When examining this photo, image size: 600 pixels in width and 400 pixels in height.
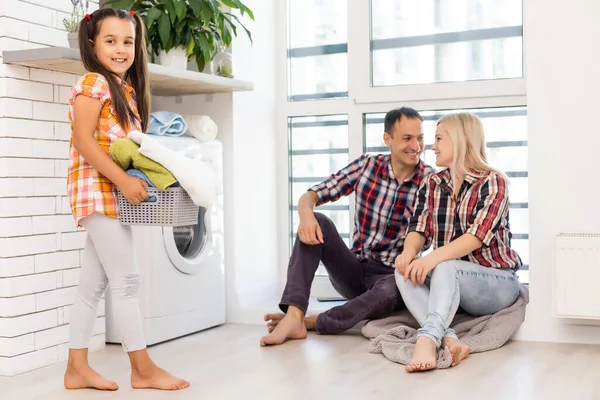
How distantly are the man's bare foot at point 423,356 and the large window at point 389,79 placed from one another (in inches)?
44.7

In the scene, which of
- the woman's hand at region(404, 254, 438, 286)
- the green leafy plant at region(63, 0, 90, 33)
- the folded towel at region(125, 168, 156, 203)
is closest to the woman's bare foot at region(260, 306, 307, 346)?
the woman's hand at region(404, 254, 438, 286)

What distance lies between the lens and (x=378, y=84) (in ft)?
12.4

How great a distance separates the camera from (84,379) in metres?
2.39

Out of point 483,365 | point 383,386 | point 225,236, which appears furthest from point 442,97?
point 383,386

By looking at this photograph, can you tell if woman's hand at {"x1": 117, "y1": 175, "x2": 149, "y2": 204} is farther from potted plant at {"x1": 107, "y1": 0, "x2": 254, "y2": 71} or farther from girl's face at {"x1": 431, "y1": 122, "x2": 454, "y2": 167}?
girl's face at {"x1": 431, "y1": 122, "x2": 454, "y2": 167}

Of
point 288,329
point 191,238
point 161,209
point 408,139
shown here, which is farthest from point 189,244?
point 161,209

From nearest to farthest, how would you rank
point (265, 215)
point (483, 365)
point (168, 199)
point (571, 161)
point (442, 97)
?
1. point (168, 199)
2. point (483, 365)
3. point (571, 161)
4. point (442, 97)
5. point (265, 215)

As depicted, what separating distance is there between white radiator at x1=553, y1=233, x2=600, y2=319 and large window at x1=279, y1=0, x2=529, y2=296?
28.7 inches

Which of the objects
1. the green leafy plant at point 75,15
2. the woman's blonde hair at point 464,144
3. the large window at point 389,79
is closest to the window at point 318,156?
the large window at point 389,79

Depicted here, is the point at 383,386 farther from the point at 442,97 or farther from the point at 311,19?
the point at 311,19

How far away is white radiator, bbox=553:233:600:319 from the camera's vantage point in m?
2.77

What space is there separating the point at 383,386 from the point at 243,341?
0.89 m

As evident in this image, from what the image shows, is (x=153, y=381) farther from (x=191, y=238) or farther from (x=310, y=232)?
(x=191, y=238)

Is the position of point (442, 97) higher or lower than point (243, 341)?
higher
